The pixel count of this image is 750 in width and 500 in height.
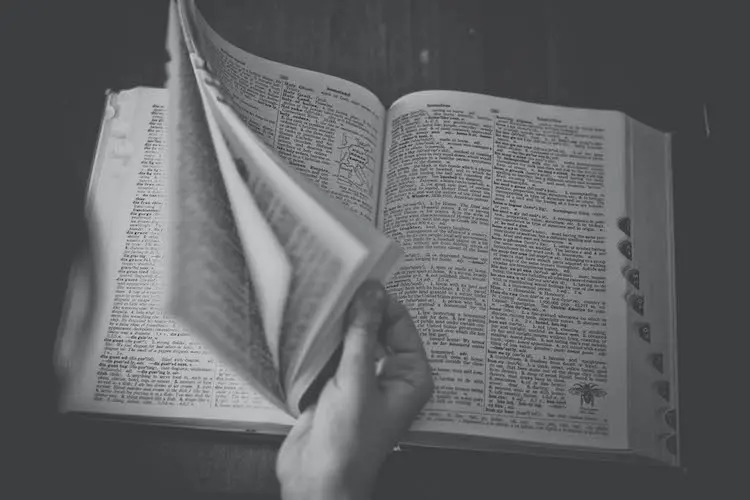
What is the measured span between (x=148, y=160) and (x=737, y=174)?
1.93 ft

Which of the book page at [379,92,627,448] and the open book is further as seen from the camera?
the book page at [379,92,627,448]

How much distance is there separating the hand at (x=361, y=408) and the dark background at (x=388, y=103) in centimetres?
11

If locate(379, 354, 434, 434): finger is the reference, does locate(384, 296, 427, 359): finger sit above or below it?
above

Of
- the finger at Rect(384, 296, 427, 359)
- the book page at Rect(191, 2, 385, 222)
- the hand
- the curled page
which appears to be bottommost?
the hand

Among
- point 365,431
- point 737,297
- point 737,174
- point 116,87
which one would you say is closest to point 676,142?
point 737,174

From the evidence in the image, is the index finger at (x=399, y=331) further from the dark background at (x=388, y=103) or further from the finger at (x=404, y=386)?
the dark background at (x=388, y=103)

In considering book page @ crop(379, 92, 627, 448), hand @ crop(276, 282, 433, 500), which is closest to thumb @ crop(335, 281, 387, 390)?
hand @ crop(276, 282, 433, 500)

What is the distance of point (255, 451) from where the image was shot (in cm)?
59

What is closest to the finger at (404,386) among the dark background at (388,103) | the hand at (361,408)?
the hand at (361,408)

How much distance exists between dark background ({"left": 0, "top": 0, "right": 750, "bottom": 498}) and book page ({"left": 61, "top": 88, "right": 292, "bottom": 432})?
24 mm

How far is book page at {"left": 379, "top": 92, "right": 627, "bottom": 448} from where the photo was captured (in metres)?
0.59

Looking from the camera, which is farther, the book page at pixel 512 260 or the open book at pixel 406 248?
the book page at pixel 512 260

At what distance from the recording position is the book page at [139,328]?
1.90ft

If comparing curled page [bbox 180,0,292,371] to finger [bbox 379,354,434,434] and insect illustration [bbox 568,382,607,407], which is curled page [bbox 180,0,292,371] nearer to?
finger [bbox 379,354,434,434]
